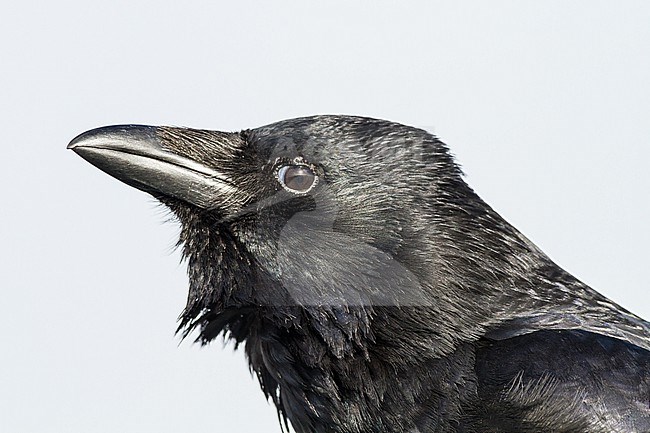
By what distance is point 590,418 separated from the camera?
5297 mm

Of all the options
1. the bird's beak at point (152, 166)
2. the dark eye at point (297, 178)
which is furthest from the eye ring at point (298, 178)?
the bird's beak at point (152, 166)

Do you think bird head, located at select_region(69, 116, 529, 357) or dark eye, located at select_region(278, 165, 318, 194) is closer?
bird head, located at select_region(69, 116, 529, 357)

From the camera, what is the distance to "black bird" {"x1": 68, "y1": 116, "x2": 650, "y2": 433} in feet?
19.0

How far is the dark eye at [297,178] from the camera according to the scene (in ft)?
19.8

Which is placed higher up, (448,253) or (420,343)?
(448,253)

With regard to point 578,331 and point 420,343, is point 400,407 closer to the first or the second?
point 420,343

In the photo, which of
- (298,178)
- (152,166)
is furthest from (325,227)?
(152,166)

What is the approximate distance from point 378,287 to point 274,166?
754mm

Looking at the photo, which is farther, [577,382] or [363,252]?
[363,252]

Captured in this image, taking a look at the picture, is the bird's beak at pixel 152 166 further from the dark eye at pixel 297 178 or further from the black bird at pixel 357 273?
the dark eye at pixel 297 178

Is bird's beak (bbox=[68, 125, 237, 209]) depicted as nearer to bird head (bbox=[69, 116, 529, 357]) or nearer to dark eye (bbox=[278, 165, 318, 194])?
bird head (bbox=[69, 116, 529, 357])

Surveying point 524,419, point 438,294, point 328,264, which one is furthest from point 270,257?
point 524,419

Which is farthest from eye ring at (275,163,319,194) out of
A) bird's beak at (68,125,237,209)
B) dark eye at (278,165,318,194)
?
bird's beak at (68,125,237,209)

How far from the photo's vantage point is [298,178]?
6043mm
